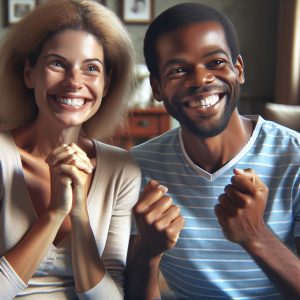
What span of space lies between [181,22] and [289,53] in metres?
2.27

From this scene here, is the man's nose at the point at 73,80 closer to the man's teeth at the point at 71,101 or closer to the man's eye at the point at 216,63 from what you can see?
the man's teeth at the point at 71,101

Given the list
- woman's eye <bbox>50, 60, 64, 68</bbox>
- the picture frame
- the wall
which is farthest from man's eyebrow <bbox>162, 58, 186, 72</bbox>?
the picture frame

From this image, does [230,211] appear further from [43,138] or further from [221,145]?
[43,138]

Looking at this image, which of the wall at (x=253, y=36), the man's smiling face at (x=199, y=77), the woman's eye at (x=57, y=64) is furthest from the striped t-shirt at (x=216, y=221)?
the wall at (x=253, y=36)

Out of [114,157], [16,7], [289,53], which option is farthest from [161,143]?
[16,7]

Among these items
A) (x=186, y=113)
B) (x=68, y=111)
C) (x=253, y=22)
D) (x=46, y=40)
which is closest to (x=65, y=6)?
(x=46, y=40)

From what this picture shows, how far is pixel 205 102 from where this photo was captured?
1.09 meters

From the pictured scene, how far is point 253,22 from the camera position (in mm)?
3648

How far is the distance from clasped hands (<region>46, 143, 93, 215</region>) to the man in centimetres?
15

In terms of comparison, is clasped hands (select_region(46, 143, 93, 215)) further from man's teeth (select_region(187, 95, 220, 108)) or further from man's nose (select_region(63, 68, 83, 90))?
man's teeth (select_region(187, 95, 220, 108))

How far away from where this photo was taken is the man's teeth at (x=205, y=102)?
3.58 feet

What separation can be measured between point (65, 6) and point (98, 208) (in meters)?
0.45

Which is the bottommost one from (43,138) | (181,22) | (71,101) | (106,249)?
(106,249)

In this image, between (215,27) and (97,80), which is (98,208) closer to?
(97,80)
